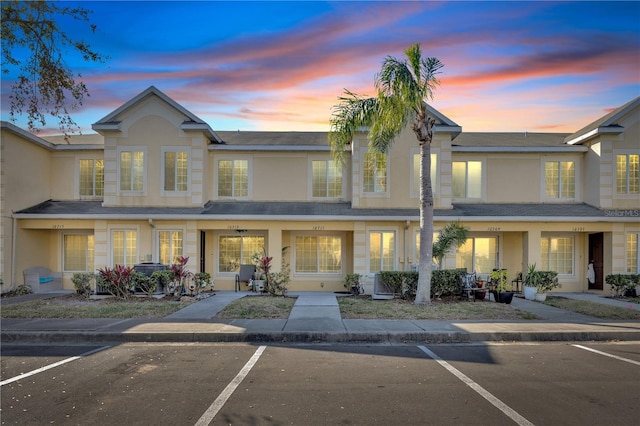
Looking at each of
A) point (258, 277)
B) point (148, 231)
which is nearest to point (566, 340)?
point (258, 277)

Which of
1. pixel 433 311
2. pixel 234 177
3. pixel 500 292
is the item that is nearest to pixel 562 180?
pixel 500 292

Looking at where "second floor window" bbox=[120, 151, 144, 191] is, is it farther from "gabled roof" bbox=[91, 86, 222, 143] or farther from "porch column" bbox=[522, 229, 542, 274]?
"porch column" bbox=[522, 229, 542, 274]

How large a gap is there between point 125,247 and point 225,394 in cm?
1331

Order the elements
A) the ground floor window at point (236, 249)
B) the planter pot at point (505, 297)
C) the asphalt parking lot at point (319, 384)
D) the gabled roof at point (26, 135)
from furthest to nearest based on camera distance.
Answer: the ground floor window at point (236, 249) < the gabled roof at point (26, 135) < the planter pot at point (505, 297) < the asphalt parking lot at point (319, 384)

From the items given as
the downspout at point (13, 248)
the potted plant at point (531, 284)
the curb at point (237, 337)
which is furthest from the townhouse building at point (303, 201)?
the curb at point (237, 337)

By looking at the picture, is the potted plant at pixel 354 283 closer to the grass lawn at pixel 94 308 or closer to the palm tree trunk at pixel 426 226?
the palm tree trunk at pixel 426 226

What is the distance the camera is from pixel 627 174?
58.3 feet

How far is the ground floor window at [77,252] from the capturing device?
18984 mm

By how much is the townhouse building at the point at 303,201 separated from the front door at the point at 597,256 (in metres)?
0.08

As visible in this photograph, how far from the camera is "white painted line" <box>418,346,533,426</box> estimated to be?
5.36 meters

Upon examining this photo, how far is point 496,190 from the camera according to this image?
62.2ft

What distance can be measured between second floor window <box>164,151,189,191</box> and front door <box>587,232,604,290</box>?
17.0 meters

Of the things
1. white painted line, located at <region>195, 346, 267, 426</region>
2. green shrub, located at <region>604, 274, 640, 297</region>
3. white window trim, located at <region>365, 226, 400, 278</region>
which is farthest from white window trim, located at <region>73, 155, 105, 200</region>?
green shrub, located at <region>604, 274, 640, 297</region>

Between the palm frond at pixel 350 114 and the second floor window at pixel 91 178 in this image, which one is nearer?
the palm frond at pixel 350 114
